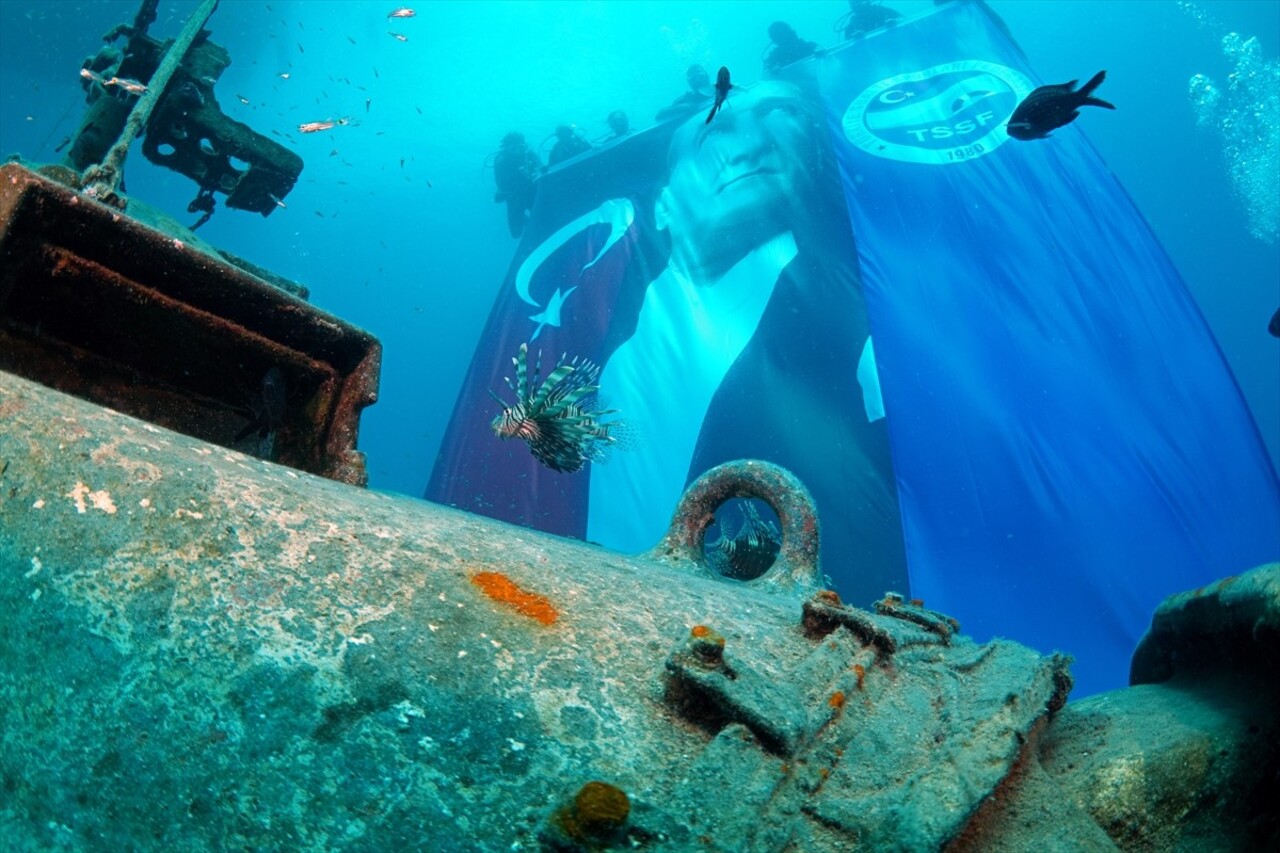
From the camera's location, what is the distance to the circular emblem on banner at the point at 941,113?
382 inches

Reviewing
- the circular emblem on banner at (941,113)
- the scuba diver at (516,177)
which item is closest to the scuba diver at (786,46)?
the circular emblem on banner at (941,113)

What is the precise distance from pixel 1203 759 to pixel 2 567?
9.82 feet

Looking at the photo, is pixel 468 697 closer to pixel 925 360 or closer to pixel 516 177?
pixel 925 360

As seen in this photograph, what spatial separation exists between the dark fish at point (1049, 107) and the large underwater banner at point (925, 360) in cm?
330

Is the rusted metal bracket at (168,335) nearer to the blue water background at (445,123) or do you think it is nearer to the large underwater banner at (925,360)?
the large underwater banner at (925,360)

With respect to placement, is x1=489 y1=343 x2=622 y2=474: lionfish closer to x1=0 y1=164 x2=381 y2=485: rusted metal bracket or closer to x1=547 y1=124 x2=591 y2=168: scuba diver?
x1=0 y1=164 x2=381 y2=485: rusted metal bracket

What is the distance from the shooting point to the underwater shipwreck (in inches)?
49.8

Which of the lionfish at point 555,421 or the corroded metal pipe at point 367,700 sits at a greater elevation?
the lionfish at point 555,421

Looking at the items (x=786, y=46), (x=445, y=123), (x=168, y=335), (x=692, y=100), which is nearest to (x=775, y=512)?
(x=168, y=335)

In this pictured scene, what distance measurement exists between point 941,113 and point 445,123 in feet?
217

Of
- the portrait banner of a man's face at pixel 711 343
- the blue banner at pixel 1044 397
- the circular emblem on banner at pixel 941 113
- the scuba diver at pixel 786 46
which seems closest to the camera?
the blue banner at pixel 1044 397

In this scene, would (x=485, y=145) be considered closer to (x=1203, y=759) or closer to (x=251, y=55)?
(x=251, y=55)

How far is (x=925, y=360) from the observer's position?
340 inches

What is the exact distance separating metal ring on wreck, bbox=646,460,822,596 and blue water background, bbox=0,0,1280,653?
84.4ft
